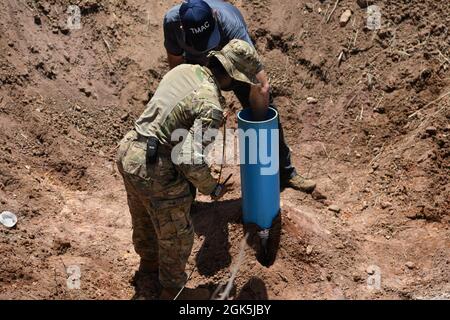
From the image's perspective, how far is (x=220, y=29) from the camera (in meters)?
5.16

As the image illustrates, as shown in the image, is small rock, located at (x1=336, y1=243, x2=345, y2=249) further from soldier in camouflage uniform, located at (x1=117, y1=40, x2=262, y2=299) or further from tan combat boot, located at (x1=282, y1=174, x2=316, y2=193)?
soldier in camouflage uniform, located at (x1=117, y1=40, x2=262, y2=299)

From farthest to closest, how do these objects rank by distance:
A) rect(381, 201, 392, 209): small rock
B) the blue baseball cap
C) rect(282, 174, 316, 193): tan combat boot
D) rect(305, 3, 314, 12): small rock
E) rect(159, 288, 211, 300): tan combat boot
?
rect(305, 3, 314, 12): small rock, rect(282, 174, 316, 193): tan combat boot, rect(381, 201, 392, 209): small rock, rect(159, 288, 211, 300): tan combat boot, the blue baseball cap

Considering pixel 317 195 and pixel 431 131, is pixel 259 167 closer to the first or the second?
pixel 317 195

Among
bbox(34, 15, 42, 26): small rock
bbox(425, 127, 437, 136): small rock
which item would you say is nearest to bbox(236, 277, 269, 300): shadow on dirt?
bbox(425, 127, 437, 136): small rock

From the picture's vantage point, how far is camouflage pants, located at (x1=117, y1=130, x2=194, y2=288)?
14.0 feet

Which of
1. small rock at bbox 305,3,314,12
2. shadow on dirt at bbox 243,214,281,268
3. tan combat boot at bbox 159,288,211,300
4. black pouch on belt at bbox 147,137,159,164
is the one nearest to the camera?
black pouch on belt at bbox 147,137,159,164

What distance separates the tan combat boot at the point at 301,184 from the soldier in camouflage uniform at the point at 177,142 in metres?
1.62

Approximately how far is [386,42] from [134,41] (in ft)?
8.99

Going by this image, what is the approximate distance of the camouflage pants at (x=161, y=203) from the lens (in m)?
4.25

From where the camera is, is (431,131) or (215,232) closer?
(215,232)

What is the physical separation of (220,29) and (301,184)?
163cm

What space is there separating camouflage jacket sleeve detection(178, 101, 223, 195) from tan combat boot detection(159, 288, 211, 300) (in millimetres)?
1105

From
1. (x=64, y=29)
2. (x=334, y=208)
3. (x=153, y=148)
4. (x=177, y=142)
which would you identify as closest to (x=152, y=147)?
(x=153, y=148)

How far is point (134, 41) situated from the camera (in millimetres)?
7207
